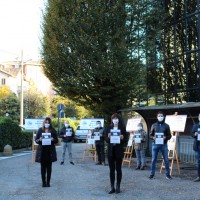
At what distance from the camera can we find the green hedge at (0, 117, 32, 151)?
2220cm

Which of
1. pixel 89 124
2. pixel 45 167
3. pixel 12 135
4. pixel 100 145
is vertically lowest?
pixel 45 167

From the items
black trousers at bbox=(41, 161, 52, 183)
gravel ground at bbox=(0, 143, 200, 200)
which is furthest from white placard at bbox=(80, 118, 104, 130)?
black trousers at bbox=(41, 161, 52, 183)

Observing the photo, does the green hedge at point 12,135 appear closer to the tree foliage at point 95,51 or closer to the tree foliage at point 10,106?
the tree foliage at point 95,51

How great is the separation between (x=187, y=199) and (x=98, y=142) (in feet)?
28.2

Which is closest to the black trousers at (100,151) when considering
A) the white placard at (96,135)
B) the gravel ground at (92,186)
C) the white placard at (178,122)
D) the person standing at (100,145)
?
the person standing at (100,145)

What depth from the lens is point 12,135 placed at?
23562 millimetres

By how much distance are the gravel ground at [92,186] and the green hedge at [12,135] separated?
8.77 meters

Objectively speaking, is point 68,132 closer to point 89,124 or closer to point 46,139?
point 89,124

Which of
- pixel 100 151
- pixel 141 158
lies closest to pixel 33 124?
pixel 100 151

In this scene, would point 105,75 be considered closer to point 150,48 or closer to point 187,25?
point 150,48

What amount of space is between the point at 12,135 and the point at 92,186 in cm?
1435

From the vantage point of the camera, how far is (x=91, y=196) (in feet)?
28.7

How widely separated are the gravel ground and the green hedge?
8.77 meters

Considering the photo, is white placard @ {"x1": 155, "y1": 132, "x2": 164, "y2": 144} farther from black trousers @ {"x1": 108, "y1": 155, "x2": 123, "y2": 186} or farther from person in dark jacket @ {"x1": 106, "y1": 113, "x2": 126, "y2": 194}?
black trousers @ {"x1": 108, "y1": 155, "x2": 123, "y2": 186}
